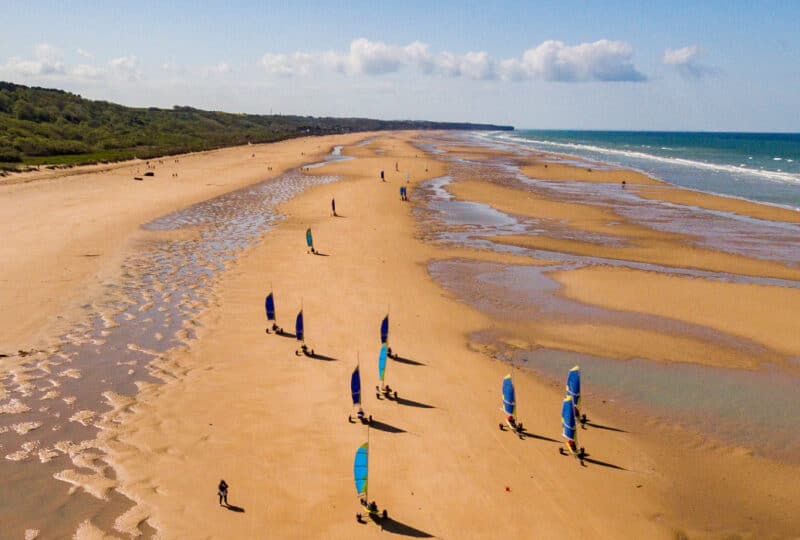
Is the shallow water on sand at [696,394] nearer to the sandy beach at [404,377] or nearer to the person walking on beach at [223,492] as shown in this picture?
the sandy beach at [404,377]

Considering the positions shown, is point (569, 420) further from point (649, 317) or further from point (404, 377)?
point (649, 317)

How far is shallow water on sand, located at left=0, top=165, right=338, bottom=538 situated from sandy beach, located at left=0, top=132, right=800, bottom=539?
9cm

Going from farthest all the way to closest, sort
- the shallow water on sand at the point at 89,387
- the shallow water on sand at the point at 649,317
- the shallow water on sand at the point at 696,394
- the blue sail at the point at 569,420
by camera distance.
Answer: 1. the shallow water on sand at the point at 649,317
2. the shallow water on sand at the point at 696,394
3. the blue sail at the point at 569,420
4. the shallow water on sand at the point at 89,387

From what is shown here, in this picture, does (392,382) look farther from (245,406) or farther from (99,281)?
(99,281)

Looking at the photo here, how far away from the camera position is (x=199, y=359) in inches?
686

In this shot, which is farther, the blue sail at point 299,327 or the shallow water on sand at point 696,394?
the blue sail at point 299,327

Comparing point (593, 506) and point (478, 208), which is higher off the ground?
point (478, 208)

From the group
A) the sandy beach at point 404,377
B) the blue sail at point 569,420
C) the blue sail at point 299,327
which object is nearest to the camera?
the sandy beach at point 404,377

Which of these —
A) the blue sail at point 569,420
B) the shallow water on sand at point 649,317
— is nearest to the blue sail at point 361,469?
the blue sail at point 569,420

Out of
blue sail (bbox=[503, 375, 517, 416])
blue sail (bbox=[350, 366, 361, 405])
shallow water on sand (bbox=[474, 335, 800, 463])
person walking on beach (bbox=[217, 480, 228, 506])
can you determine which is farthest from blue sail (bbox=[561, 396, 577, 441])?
person walking on beach (bbox=[217, 480, 228, 506])

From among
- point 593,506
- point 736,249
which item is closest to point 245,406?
point 593,506

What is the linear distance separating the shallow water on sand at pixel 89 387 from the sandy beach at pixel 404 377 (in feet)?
0.31

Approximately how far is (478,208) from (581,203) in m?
10.4

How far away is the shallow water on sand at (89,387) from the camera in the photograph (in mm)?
10812
